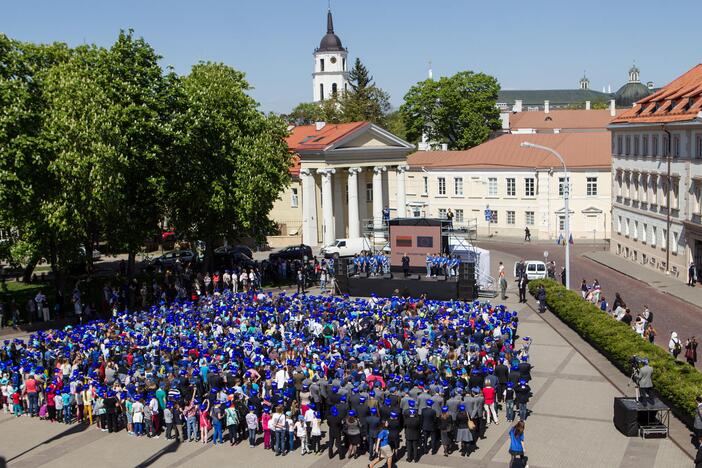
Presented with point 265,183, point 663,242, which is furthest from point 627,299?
point 265,183

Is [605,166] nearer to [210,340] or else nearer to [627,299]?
[627,299]

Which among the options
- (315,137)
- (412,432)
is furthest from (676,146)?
(412,432)

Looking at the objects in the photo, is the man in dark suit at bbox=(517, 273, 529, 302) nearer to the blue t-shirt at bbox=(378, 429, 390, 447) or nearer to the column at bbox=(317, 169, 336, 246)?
the blue t-shirt at bbox=(378, 429, 390, 447)

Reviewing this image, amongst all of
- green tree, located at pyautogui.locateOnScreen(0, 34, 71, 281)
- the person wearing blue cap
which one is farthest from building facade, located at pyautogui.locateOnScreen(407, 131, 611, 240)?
the person wearing blue cap

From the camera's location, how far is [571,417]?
2277 cm

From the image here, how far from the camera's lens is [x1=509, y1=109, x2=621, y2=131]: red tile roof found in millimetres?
115062

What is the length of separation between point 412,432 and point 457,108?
270 ft

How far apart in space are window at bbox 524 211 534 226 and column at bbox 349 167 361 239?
16086mm

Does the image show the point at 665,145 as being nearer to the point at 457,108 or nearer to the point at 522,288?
the point at 522,288

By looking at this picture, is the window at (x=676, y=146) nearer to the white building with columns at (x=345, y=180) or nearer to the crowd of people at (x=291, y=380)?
the crowd of people at (x=291, y=380)

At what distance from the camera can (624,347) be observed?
26938 mm

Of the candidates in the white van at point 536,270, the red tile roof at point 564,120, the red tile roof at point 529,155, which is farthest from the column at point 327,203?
the red tile roof at point 564,120

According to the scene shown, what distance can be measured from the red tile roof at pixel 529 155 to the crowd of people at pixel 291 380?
43.5 meters

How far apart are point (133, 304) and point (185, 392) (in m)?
19.1
